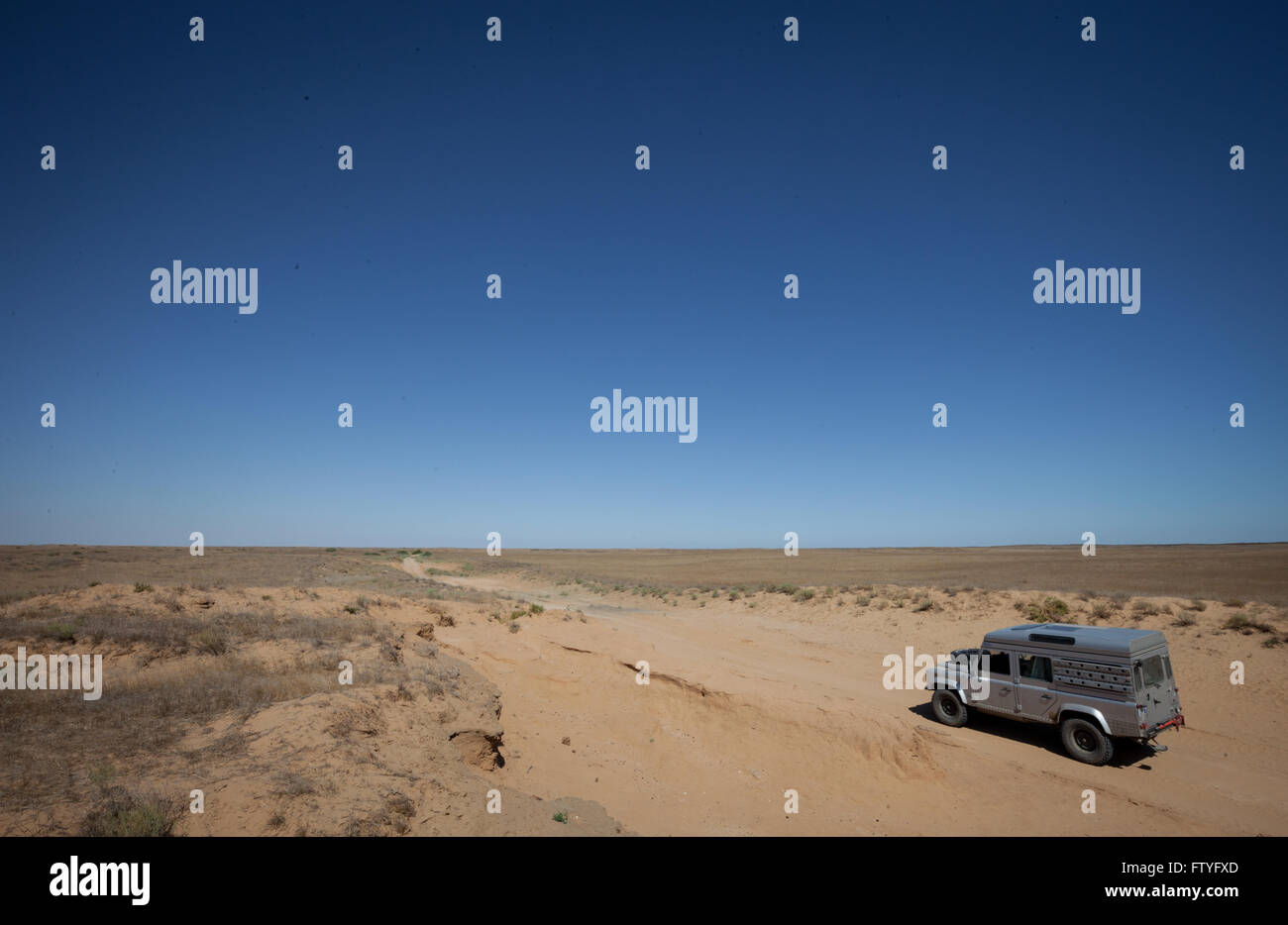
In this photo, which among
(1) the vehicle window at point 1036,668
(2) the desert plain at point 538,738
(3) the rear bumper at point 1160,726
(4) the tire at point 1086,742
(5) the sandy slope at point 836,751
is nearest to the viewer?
(2) the desert plain at point 538,738

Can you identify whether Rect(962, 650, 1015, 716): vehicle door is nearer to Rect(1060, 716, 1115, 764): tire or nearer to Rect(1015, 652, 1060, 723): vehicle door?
Rect(1015, 652, 1060, 723): vehicle door

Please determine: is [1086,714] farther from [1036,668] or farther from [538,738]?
[538,738]

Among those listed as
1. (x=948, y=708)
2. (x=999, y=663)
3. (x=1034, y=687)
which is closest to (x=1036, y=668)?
(x=1034, y=687)

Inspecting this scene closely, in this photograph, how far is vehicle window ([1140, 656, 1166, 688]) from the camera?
484 inches

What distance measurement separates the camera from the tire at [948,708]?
15.1m

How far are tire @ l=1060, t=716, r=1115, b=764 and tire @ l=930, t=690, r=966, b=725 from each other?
2261 mm

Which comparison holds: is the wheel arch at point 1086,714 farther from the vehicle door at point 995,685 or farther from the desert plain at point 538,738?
the vehicle door at point 995,685

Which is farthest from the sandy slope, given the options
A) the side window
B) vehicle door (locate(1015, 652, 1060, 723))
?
the side window

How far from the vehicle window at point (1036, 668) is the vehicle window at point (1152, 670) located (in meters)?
1.72

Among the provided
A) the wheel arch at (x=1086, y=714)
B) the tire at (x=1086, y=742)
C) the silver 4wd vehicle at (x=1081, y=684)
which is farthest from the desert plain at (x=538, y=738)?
the wheel arch at (x=1086, y=714)

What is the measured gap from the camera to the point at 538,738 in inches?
563

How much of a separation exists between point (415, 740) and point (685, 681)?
31.3 ft

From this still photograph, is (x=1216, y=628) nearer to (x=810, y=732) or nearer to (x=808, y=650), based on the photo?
(x=808, y=650)
